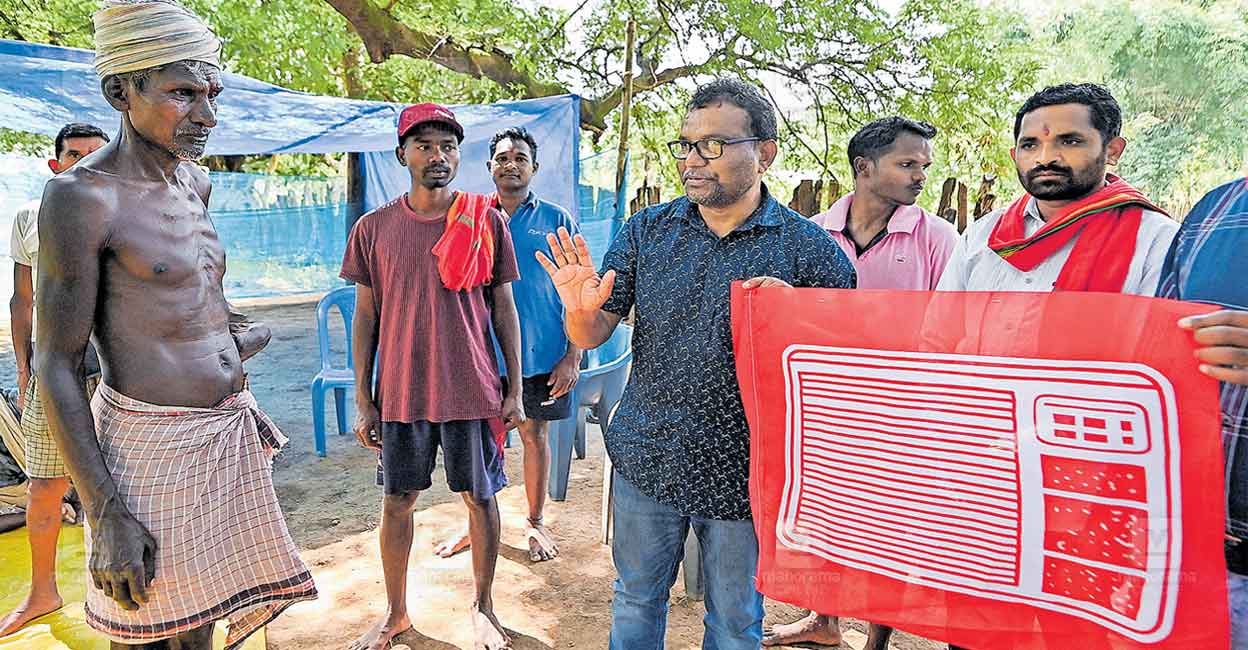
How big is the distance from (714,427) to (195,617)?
1367mm

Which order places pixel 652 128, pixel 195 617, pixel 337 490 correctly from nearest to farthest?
1. pixel 195 617
2. pixel 337 490
3. pixel 652 128

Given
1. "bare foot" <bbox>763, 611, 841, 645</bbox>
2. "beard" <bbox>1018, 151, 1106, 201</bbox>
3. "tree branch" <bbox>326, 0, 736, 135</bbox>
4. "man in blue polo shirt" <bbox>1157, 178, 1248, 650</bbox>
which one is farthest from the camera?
"tree branch" <bbox>326, 0, 736, 135</bbox>

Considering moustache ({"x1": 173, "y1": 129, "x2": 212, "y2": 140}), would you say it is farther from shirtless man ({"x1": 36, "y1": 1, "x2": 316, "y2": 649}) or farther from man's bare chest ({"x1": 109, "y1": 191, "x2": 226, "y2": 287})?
man's bare chest ({"x1": 109, "y1": 191, "x2": 226, "y2": 287})

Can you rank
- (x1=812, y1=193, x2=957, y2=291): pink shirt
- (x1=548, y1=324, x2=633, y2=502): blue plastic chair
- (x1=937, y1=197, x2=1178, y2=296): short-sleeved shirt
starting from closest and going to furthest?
(x1=937, y1=197, x2=1178, y2=296): short-sleeved shirt, (x1=812, y1=193, x2=957, y2=291): pink shirt, (x1=548, y1=324, x2=633, y2=502): blue plastic chair

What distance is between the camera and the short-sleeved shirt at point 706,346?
2023mm

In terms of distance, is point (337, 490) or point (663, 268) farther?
point (337, 490)

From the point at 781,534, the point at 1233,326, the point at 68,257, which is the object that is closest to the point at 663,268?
the point at 781,534

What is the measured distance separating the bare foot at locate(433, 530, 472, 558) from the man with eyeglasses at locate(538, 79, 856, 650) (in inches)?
71.7

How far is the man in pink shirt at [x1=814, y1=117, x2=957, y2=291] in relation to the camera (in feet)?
9.58

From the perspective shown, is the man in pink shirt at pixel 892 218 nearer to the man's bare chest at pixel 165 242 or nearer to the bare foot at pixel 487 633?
the bare foot at pixel 487 633

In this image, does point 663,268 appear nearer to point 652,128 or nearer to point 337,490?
point 337,490

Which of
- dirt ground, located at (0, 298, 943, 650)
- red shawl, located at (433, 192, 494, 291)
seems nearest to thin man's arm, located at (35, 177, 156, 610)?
red shawl, located at (433, 192, 494, 291)

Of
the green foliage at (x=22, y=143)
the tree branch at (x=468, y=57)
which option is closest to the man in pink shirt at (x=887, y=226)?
the tree branch at (x=468, y=57)

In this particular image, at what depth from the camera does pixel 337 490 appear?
4.60 metres
